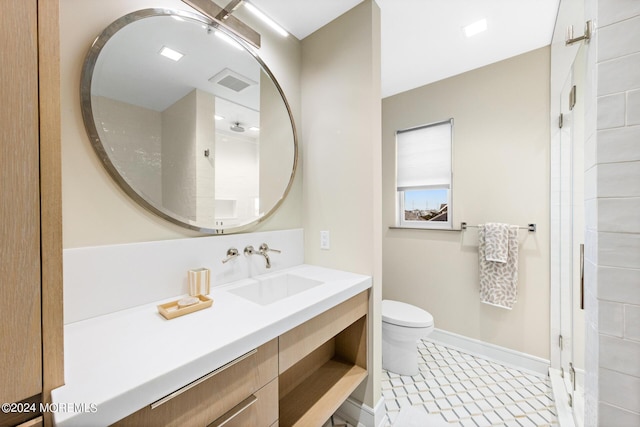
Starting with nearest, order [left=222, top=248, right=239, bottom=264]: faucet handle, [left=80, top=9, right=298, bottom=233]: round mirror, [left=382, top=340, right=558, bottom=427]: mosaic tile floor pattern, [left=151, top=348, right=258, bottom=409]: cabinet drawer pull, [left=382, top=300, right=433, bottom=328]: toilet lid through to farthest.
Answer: [left=151, top=348, right=258, bottom=409]: cabinet drawer pull, [left=80, top=9, right=298, bottom=233]: round mirror, [left=222, top=248, right=239, bottom=264]: faucet handle, [left=382, top=340, right=558, bottom=427]: mosaic tile floor pattern, [left=382, top=300, right=433, bottom=328]: toilet lid

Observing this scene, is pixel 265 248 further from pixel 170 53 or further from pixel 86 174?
pixel 170 53

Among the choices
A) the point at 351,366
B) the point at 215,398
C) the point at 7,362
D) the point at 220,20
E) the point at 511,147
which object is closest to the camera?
the point at 7,362

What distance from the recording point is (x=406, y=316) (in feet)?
6.14

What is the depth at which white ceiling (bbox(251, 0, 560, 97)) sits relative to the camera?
1458mm

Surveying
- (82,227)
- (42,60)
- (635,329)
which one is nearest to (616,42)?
(635,329)

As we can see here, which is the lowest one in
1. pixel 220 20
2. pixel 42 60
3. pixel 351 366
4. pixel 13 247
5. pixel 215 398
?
pixel 351 366

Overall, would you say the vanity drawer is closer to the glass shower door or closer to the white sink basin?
the white sink basin

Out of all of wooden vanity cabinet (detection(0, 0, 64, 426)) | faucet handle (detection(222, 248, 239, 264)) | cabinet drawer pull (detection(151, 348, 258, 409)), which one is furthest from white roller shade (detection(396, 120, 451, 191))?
wooden vanity cabinet (detection(0, 0, 64, 426))

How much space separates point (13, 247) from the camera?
0.44m

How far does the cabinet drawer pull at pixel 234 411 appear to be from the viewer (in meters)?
0.69

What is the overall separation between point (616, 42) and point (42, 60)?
1572 millimetres

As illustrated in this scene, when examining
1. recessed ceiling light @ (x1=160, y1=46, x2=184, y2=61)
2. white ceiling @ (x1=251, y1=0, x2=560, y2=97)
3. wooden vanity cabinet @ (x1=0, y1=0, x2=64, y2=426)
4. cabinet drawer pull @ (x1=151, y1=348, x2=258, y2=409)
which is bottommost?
cabinet drawer pull @ (x1=151, y1=348, x2=258, y2=409)

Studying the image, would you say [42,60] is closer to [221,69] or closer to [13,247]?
[13,247]

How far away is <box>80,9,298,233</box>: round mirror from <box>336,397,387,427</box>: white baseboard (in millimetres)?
1272
